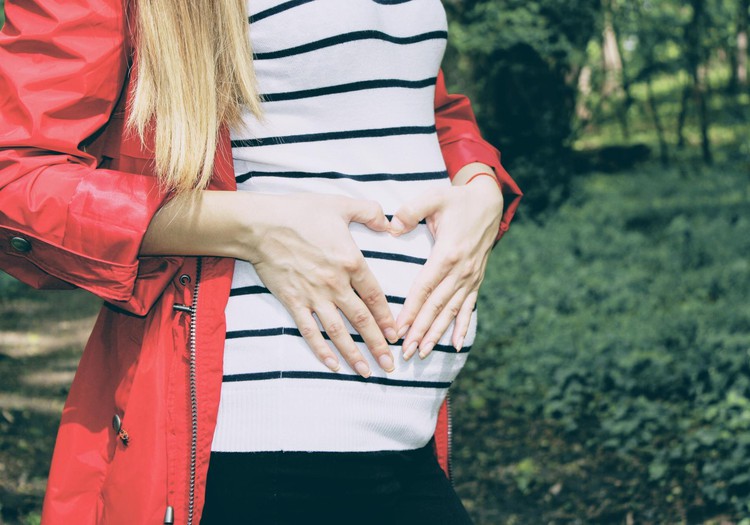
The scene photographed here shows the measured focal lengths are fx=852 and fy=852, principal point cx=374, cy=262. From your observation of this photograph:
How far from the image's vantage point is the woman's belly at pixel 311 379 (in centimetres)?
129

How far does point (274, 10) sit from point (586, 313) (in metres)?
5.52

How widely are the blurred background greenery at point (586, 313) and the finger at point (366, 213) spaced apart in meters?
2.89

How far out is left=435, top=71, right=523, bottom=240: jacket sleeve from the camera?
1737 millimetres

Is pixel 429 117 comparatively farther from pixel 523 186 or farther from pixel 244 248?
pixel 523 186

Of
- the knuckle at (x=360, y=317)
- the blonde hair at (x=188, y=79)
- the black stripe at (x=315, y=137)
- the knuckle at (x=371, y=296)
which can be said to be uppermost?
the blonde hair at (x=188, y=79)

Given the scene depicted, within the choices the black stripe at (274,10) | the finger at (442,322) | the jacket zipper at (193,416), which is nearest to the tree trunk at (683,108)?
the finger at (442,322)

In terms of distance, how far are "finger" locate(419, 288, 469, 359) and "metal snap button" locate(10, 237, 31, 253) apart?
2.05ft

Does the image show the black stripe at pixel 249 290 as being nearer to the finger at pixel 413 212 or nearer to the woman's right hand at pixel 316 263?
the woman's right hand at pixel 316 263

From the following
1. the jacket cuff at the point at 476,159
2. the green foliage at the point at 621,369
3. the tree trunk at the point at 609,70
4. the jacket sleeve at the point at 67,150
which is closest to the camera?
the jacket sleeve at the point at 67,150

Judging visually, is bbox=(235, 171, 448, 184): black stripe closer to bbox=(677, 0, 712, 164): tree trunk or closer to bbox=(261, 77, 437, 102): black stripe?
bbox=(261, 77, 437, 102): black stripe

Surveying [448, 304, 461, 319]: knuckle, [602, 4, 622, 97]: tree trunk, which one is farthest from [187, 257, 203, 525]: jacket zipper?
[602, 4, 622, 97]: tree trunk

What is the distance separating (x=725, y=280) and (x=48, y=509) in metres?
6.59

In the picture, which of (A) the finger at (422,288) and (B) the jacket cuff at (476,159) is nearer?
(A) the finger at (422,288)

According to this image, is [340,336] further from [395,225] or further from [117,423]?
[117,423]
